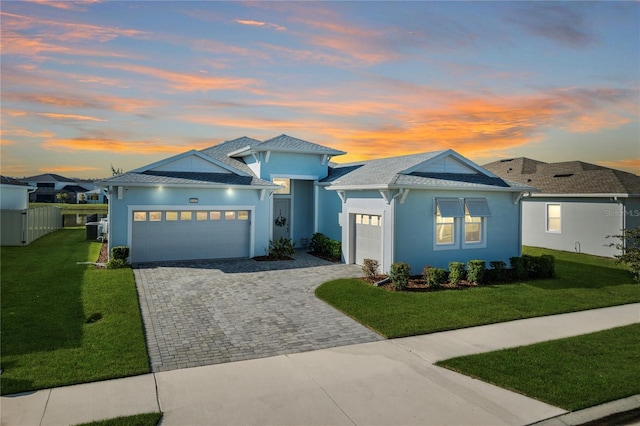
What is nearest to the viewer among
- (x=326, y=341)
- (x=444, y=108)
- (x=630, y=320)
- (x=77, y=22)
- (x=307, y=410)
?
(x=307, y=410)

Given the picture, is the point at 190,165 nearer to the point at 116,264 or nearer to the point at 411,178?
the point at 116,264

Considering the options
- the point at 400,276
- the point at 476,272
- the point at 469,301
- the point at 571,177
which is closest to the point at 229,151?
the point at 400,276

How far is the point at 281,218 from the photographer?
20938 millimetres

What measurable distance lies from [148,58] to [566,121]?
1889cm

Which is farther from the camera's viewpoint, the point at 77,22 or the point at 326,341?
the point at 77,22

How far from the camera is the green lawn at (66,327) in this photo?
6.41m

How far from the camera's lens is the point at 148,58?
1427 cm

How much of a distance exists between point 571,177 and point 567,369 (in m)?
19.5

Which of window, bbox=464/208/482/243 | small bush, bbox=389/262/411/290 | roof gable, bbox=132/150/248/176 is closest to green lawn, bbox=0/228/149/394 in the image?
roof gable, bbox=132/150/248/176

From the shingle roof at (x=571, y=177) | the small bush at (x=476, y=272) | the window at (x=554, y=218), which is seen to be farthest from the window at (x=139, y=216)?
the window at (x=554, y=218)

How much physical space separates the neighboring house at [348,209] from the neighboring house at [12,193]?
44.0 feet

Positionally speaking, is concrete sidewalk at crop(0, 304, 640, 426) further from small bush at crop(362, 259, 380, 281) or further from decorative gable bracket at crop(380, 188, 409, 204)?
decorative gable bracket at crop(380, 188, 409, 204)

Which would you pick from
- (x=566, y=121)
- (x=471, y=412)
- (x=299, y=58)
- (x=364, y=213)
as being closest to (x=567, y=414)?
(x=471, y=412)

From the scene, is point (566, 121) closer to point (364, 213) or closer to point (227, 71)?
point (364, 213)
